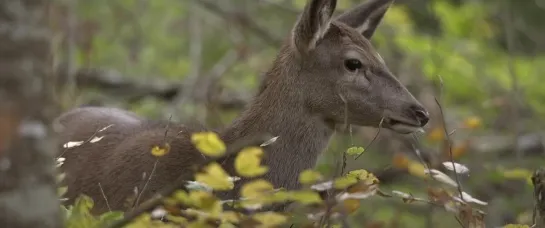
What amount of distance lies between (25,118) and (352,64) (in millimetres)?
4163

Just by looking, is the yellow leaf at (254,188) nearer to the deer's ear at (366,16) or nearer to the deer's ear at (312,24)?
the deer's ear at (312,24)

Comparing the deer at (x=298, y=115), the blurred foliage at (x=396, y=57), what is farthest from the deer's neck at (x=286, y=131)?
the blurred foliage at (x=396, y=57)

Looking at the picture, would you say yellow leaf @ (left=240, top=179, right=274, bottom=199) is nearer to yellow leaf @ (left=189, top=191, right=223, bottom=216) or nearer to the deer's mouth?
yellow leaf @ (left=189, top=191, right=223, bottom=216)

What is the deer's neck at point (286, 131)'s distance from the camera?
6.80 meters

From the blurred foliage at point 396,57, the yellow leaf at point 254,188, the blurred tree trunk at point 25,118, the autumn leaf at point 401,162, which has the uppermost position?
the blurred tree trunk at point 25,118

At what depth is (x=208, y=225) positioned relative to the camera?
13.3 feet

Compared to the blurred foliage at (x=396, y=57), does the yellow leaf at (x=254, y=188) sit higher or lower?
higher

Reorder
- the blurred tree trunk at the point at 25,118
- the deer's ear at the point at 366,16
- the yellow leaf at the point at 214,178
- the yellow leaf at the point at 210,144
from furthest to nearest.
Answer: the deer's ear at the point at 366,16, the yellow leaf at the point at 210,144, the yellow leaf at the point at 214,178, the blurred tree trunk at the point at 25,118

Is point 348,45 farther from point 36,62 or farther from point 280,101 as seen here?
point 36,62

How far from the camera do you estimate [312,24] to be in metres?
6.84

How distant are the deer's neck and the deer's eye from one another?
401 millimetres

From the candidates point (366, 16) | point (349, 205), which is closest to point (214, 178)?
point (349, 205)

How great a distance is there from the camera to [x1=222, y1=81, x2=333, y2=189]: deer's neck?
680 cm

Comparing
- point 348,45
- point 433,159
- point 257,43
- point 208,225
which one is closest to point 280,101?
point 348,45
